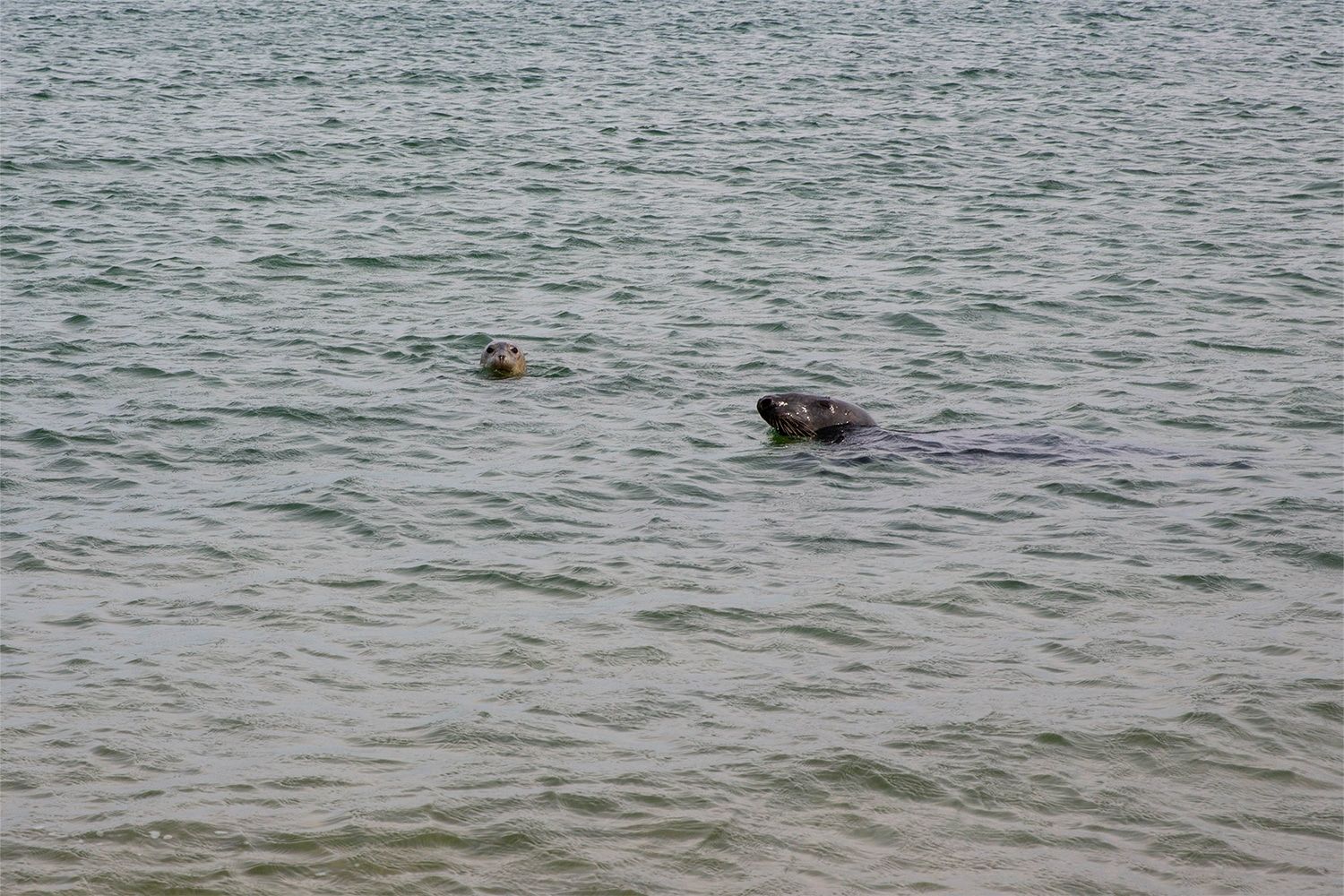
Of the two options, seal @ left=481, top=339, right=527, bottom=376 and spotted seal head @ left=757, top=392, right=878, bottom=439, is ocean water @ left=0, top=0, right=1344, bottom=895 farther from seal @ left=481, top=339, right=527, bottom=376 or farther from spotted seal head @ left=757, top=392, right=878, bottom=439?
spotted seal head @ left=757, top=392, right=878, bottom=439

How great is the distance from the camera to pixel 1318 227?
18609 mm

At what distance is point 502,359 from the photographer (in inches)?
522

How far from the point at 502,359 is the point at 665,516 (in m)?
3.54

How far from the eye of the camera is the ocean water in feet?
21.6

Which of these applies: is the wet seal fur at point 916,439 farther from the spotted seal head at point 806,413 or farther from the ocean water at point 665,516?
the ocean water at point 665,516

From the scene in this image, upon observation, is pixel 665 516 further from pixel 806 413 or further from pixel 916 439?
pixel 916 439

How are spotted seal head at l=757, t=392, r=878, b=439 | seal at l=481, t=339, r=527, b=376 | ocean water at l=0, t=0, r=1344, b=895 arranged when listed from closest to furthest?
ocean water at l=0, t=0, r=1344, b=895, spotted seal head at l=757, t=392, r=878, b=439, seal at l=481, t=339, r=527, b=376

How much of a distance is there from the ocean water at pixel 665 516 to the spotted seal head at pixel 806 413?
1.15ft

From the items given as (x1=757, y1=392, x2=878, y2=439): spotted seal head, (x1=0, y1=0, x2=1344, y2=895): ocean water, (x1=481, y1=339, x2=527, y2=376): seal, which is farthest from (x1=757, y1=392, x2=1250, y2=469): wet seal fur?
(x1=481, y1=339, x2=527, y2=376): seal

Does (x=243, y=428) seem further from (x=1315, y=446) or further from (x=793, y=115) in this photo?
(x=793, y=115)

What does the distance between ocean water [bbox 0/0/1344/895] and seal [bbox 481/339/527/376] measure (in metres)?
0.15

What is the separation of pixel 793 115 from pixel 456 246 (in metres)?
9.44

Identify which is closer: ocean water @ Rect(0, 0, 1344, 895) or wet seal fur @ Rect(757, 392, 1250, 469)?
ocean water @ Rect(0, 0, 1344, 895)

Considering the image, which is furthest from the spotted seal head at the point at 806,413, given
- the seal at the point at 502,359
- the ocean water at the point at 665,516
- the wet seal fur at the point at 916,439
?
the seal at the point at 502,359
